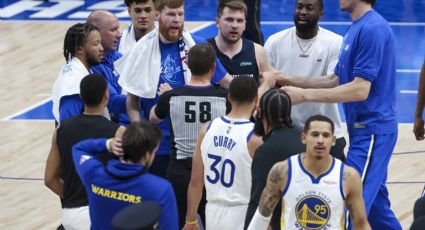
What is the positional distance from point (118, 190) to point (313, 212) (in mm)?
1252

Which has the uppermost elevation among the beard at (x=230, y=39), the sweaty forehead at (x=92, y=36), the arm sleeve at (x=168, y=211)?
the sweaty forehead at (x=92, y=36)

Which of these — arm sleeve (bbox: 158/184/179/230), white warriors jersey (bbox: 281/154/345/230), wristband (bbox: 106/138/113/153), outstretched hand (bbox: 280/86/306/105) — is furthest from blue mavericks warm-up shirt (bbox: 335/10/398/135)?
arm sleeve (bbox: 158/184/179/230)

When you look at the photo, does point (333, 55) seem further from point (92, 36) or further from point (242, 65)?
point (92, 36)

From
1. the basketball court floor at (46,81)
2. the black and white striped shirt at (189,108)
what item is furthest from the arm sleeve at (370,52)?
the basketball court floor at (46,81)

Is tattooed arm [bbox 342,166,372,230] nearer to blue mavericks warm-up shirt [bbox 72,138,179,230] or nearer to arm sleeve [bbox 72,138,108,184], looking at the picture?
blue mavericks warm-up shirt [bbox 72,138,179,230]

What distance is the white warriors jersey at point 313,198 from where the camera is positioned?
634cm

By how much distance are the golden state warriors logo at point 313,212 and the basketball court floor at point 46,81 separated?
125 inches

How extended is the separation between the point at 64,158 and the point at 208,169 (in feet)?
3.32

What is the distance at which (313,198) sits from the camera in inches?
250

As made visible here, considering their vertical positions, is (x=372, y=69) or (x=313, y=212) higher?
(x=372, y=69)

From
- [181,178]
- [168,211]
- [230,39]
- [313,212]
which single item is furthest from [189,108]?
[168,211]

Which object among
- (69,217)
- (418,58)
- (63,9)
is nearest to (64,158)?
(69,217)

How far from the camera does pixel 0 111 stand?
13.9 meters

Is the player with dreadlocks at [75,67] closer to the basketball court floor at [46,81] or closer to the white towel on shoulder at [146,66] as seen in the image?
the white towel on shoulder at [146,66]
